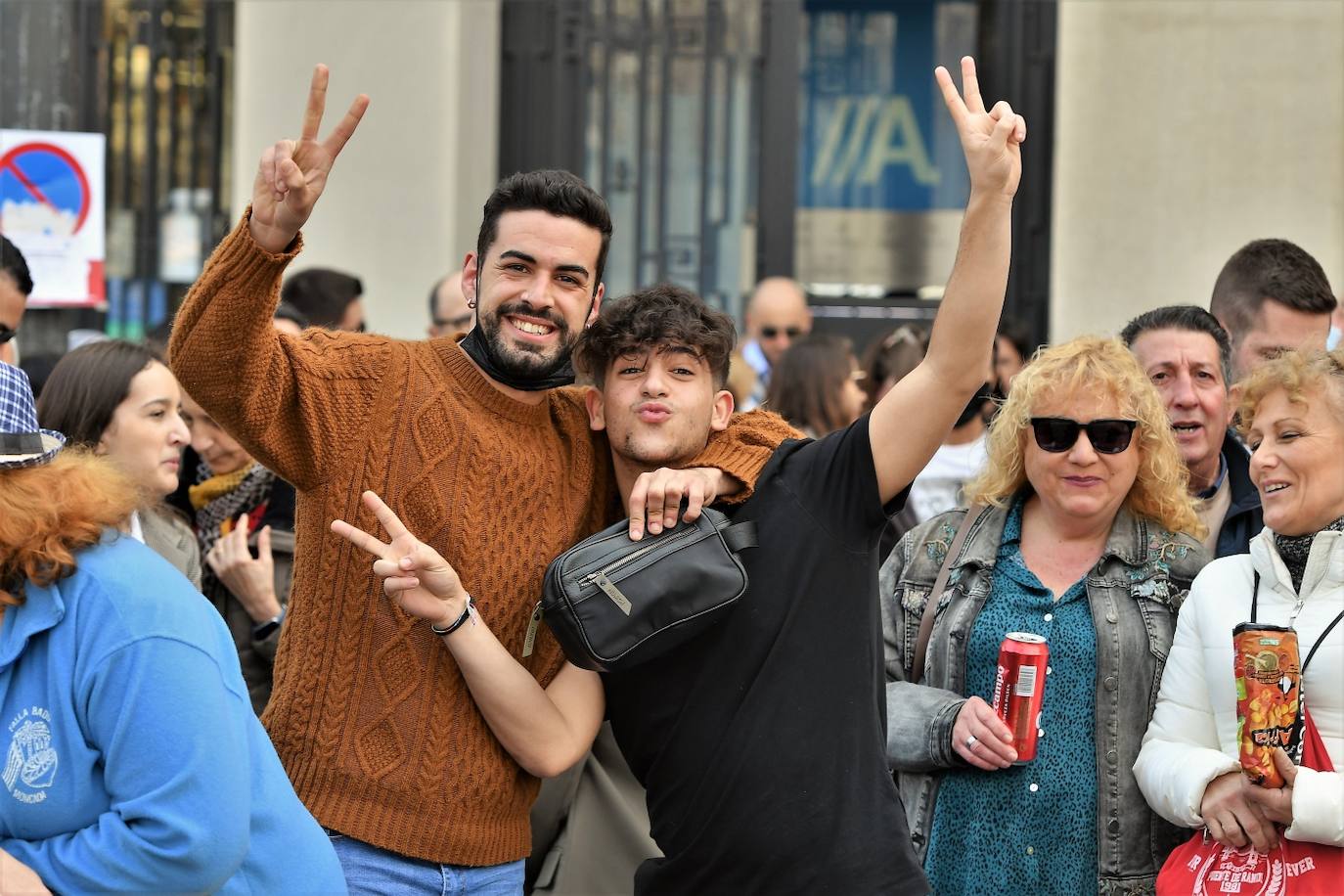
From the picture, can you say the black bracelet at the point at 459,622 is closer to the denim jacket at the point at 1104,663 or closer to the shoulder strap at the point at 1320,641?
the denim jacket at the point at 1104,663

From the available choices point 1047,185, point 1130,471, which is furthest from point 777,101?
point 1130,471

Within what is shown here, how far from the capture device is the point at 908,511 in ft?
17.9

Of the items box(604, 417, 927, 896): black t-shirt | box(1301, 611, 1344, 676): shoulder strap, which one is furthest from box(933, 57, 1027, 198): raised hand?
box(1301, 611, 1344, 676): shoulder strap

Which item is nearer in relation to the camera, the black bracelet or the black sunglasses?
the black bracelet

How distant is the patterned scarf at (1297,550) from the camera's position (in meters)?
3.26

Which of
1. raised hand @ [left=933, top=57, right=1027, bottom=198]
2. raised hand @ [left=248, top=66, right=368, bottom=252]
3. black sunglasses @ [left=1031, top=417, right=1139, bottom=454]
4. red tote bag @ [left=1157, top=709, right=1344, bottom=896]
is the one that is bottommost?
red tote bag @ [left=1157, top=709, right=1344, bottom=896]

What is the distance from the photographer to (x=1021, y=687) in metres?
3.25

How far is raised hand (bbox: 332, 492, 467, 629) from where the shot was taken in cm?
276

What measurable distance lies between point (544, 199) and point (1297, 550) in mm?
1767

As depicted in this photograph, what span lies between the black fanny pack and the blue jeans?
0.50 meters

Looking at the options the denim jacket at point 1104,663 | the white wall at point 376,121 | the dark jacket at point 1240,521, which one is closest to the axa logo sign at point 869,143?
the white wall at point 376,121

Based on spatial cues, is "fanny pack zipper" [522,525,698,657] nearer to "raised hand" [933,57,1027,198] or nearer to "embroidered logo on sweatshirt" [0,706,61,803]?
"raised hand" [933,57,1027,198]

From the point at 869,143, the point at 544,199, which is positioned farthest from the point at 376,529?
the point at 869,143

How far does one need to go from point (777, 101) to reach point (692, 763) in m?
6.01
